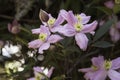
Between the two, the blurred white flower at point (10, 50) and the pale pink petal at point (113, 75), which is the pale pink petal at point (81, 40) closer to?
the pale pink petal at point (113, 75)

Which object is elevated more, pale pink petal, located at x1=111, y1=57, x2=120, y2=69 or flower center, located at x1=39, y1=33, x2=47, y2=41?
flower center, located at x1=39, y1=33, x2=47, y2=41

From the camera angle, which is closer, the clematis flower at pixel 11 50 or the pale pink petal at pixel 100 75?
the pale pink petal at pixel 100 75

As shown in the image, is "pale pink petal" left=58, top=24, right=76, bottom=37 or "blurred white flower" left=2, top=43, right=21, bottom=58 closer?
"pale pink petal" left=58, top=24, right=76, bottom=37

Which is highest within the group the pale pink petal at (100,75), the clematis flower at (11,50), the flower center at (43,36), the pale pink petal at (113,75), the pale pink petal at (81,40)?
the clematis flower at (11,50)

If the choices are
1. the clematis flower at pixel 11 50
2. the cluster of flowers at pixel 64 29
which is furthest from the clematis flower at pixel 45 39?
the clematis flower at pixel 11 50

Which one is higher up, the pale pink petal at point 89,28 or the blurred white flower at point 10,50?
the blurred white flower at point 10,50

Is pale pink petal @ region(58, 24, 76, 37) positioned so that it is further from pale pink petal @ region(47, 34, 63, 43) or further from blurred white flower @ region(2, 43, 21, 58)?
blurred white flower @ region(2, 43, 21, 58)

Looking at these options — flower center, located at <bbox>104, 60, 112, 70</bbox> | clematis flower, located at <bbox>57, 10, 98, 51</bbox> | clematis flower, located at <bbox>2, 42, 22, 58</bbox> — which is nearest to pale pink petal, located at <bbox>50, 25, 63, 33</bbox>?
clematis flower, located at <bbox>57, 10, 98, 51</bbox>

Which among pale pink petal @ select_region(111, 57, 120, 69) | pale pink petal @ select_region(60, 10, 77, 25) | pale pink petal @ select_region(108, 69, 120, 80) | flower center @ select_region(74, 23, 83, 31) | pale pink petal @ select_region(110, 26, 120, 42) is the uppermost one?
pale pink petal @ select_region(110, 26, 120, 42)
